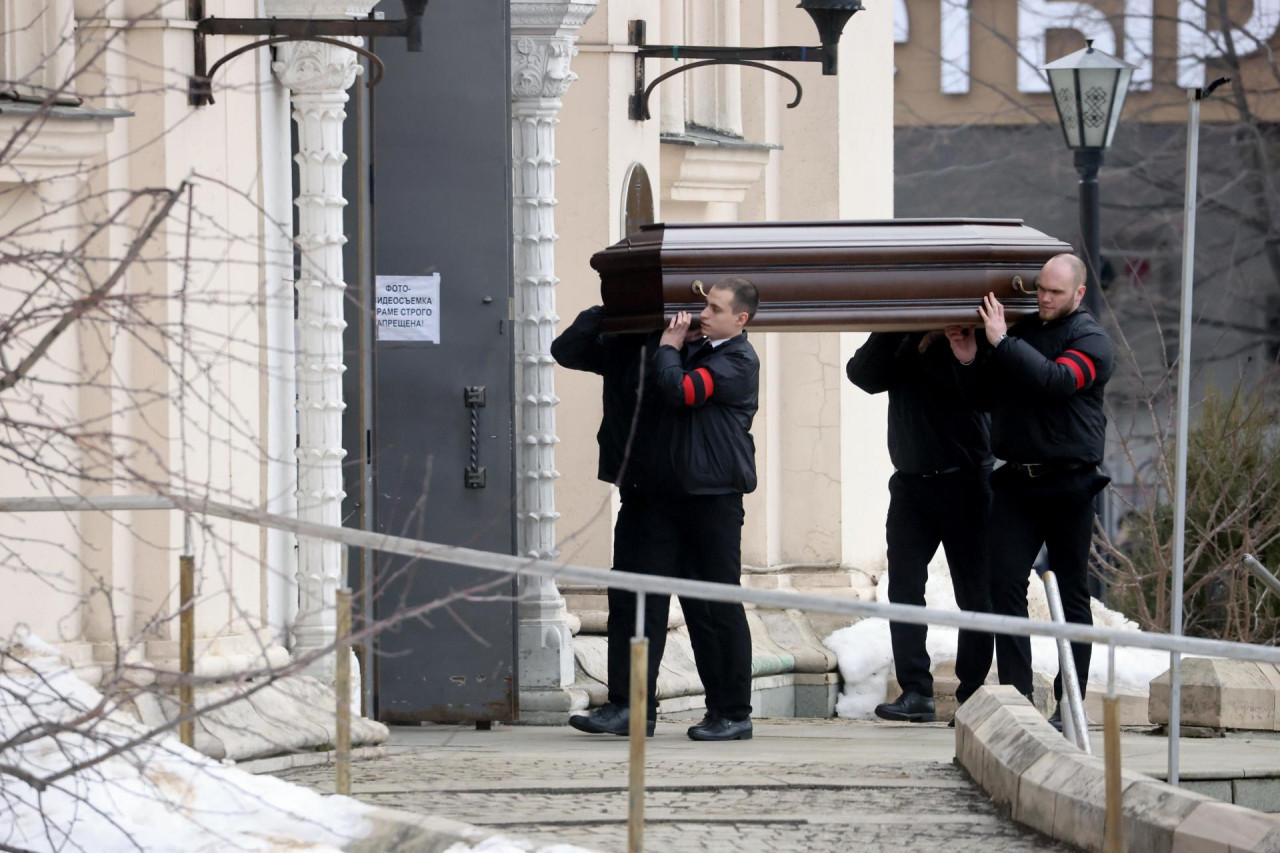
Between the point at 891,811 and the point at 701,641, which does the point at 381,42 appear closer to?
the point at 701,641

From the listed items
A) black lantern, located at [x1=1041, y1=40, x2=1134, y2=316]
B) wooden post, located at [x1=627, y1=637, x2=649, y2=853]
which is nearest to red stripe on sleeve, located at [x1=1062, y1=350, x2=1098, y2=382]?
wooden post, located at [x1=627, y1=637, x2=649, y2=853]

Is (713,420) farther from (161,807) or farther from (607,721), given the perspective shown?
(161,807)

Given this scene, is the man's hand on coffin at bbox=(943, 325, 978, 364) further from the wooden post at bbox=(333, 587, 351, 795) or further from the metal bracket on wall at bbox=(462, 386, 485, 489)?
the wooden post at bbox=(333, 587, 351, 795)

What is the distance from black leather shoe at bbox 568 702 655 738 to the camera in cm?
788

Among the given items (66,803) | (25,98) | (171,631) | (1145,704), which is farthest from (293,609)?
(1145,704)

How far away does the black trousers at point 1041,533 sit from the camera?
7676 mm

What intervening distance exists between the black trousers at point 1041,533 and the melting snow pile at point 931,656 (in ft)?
11.5

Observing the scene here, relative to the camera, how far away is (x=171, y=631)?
747cm

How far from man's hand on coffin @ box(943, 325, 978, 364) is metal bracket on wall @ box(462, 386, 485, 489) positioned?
6.26 ft

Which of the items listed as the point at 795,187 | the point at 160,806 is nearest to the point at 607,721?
the point at 160,806

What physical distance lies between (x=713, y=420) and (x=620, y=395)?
398 mm

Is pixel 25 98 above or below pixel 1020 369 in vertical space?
above

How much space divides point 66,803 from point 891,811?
2.13 meters

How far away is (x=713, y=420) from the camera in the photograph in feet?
24.8
